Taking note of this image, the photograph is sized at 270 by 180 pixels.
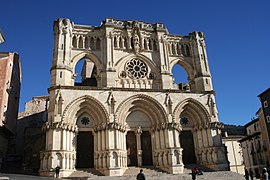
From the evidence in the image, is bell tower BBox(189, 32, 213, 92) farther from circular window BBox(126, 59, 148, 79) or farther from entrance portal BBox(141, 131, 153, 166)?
entrance portal BBox(141, 131, 153, 166)

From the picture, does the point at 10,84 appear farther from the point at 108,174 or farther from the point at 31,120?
the point at 108,174

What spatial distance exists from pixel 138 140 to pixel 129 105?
9.53 feet

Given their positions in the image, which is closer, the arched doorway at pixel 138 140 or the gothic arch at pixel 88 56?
the arched doorway at pixel 138 140

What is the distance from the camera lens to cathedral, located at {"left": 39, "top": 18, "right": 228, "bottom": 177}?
61.6ft

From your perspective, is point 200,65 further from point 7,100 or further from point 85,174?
point 7,100

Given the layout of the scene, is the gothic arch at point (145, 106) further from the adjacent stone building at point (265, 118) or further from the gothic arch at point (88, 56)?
the adjacent stone building at point (265, 118)

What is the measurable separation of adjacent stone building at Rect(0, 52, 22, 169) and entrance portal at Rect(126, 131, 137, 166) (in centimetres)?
1048

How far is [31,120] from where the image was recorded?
98.6ft

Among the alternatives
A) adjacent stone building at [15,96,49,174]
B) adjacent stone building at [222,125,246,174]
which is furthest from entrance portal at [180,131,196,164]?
adjacent stone building at [15,96,49,174]

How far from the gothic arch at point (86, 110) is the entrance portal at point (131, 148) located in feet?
9.31

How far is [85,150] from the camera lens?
64.5ft

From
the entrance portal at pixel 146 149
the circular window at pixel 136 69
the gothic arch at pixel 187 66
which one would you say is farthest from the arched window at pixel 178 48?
the entrance portal at pixel 146 149

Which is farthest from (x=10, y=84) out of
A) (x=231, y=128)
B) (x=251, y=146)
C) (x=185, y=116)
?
(x=231, y=128)

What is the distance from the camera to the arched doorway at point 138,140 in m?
20.4
